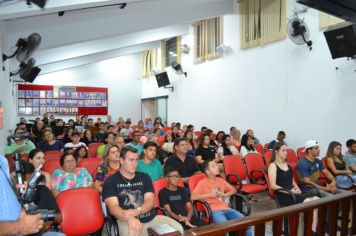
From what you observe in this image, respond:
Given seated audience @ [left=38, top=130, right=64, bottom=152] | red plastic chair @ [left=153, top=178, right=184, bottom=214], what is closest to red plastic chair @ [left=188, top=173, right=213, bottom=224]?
red plastic chair @ [left=153, top=178, right=184, bottom=214]

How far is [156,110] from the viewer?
15.1m

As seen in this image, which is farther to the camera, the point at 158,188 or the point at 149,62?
the point at 149,62

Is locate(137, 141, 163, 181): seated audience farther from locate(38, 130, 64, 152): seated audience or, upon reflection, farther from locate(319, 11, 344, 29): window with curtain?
locate(319, 11, 344, 29): window with curtain

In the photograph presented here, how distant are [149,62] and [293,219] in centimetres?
1388

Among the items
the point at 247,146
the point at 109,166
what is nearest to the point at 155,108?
the point at 247,146

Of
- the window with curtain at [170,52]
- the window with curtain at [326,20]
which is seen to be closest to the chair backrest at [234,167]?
the window with curtain at [326,20]

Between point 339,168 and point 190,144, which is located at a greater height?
point 190,144

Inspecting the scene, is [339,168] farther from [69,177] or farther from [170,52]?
[170,52]

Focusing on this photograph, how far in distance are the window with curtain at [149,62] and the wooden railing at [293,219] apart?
1284 cm

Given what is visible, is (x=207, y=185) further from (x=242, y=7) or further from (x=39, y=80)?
(x=39, y=80)

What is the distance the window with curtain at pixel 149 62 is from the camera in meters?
14.6

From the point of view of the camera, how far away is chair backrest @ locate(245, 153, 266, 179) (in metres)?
4.88

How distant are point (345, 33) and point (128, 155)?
4.64 m

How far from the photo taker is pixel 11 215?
1424mm
